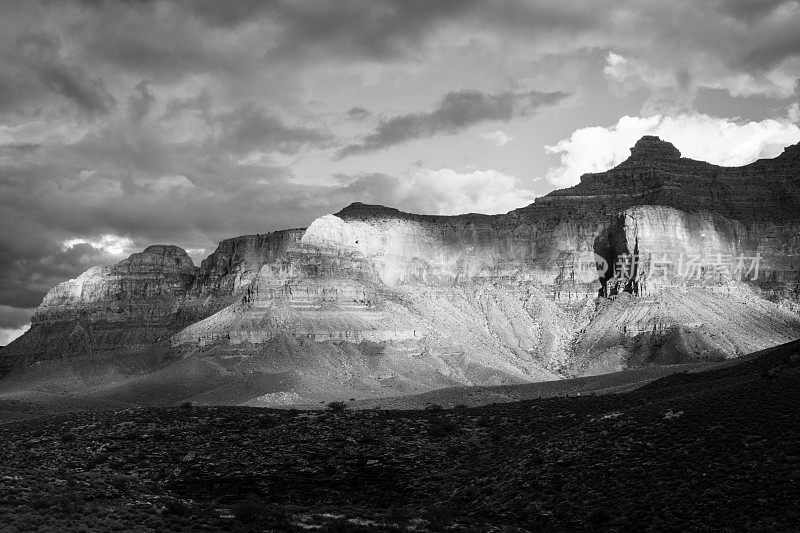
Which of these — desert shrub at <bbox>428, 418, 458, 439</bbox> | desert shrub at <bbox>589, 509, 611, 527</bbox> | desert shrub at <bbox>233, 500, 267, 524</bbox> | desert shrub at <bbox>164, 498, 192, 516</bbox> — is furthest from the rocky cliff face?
desert shrub at <bbox>589, 509, 611, 527</bbox>

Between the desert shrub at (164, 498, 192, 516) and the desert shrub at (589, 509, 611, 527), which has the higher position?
the desert shrub at (164, 498, 192, 516)

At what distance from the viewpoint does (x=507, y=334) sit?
181000 millimetres

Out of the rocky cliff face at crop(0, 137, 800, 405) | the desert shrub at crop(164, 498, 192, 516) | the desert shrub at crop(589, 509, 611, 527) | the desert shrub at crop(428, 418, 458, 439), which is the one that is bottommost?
the desert shrub at crop(589, 509, 611, 527)

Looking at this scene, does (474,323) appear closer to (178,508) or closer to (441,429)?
(441,429)

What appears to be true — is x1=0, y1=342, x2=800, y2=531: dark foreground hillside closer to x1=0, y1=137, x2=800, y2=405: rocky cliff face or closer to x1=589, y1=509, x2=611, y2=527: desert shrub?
x1=589, y1=509, x2=611, y2=527: desert shrub

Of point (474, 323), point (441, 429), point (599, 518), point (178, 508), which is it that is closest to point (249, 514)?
point (178, 508)

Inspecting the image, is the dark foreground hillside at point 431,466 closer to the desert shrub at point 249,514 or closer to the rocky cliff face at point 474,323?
the desert shrub at point 249,514

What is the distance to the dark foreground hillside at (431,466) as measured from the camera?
32.8 meters

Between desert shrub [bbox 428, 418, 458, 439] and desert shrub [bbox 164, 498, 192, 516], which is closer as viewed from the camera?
desert shrub [bbox 164, 498, 192, 516]

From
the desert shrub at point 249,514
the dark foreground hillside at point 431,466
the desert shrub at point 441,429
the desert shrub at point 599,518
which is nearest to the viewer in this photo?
the desert shrub at point 249,514

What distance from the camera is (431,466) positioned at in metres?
47.9

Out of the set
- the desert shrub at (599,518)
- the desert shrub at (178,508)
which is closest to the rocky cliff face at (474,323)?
the desert shrub at (178,508)

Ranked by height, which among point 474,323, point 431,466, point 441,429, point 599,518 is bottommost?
point 599,518

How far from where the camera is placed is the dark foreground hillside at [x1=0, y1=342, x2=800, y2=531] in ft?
108
